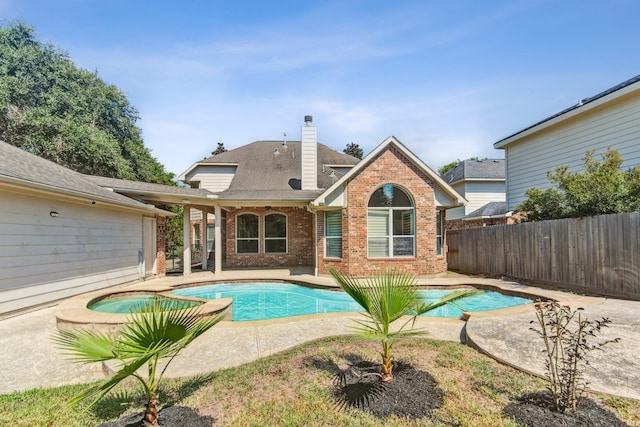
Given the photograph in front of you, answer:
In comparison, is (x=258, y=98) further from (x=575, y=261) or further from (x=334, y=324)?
(x=575, y=261)

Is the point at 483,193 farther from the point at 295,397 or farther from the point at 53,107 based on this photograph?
the point at 53,107

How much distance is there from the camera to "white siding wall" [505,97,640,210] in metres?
10.5

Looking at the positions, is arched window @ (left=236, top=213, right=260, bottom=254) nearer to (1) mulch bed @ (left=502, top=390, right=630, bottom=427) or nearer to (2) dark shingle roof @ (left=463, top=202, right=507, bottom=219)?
(2) dark shingle roof @ (left=463, top=202, right=507, bottom=219)

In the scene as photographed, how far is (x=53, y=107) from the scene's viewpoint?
20219 mm

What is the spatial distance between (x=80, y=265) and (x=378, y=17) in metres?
11.1

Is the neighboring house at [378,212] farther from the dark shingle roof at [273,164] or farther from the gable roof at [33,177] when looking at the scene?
the gable roof at [33,177]

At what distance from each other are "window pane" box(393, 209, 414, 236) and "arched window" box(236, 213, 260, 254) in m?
7.11

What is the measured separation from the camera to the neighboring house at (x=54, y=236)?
669 cm

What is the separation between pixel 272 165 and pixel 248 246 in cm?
548

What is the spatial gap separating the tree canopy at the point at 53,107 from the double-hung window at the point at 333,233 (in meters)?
16.8

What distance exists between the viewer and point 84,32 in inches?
521

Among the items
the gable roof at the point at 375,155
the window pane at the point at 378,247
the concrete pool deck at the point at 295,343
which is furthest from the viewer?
the window pane at the point at 378,247

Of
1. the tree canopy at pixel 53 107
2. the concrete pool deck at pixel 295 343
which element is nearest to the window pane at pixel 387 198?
the concrete pool deck at pixel 295 343

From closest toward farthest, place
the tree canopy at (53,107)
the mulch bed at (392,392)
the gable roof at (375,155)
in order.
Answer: the mulch bed at (392,392), the gable roof at (375,155), the tree canopy at (53,107)
